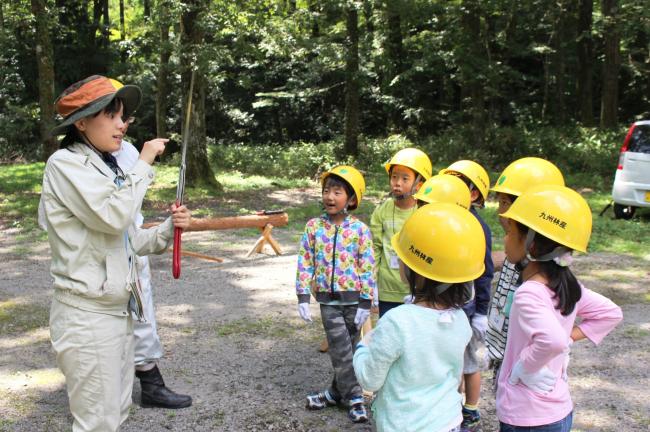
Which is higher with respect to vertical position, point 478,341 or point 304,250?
point 304,250

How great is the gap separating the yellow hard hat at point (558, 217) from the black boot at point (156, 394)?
9.03ft

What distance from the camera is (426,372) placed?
8.06ft

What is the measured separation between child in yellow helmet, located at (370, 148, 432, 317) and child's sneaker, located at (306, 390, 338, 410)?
2.23ft

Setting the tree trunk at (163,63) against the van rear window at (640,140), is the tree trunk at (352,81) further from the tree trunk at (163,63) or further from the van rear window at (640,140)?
the van rear window at (640,140)

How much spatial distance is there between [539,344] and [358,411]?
6.57 ft

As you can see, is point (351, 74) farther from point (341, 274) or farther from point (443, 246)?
point (443, 246)

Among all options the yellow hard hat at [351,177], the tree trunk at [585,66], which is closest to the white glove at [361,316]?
the yellow hard hat at [351,177]

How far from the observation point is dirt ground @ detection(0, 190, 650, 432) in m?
4.16

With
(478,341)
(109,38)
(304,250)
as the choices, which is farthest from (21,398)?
(109,38)

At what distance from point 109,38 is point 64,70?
3.54 meters

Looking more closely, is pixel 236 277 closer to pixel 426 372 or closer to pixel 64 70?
pixel 426 372

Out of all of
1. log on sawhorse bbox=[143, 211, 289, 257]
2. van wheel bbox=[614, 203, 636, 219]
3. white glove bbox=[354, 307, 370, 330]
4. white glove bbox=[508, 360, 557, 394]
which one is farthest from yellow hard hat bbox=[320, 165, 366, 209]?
van wheel bbox=[614, 203, 636, 219]

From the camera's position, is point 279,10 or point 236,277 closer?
point 236,277

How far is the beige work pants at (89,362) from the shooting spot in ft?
9.49
